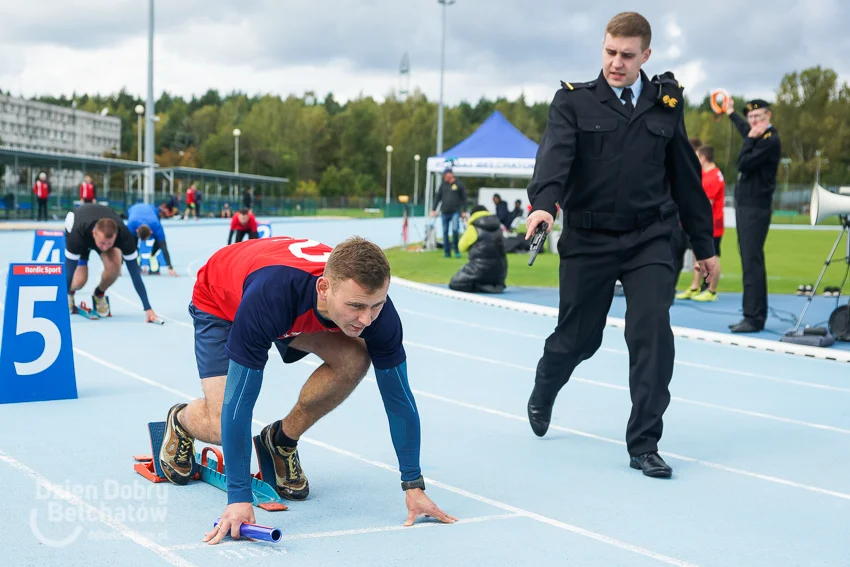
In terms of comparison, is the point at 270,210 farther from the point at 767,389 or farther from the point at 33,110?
the point at 33,110

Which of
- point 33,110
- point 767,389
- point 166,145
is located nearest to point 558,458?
point 767,389

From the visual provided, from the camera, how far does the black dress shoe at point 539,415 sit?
5852 millimetres

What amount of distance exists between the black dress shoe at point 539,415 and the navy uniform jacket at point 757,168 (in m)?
5.13

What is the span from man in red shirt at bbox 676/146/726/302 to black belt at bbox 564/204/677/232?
24.0ft

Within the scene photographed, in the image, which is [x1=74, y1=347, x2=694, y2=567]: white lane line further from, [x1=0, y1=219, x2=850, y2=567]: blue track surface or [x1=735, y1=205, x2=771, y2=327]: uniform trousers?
[x1=735, y1=205, x2=771, y2=327]: uniform trousers

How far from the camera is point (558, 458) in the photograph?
5.54m

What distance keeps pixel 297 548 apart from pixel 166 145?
405 ft

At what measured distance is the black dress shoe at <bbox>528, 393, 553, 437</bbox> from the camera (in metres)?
5.85

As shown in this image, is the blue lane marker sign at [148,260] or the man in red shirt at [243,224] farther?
the man in red shirt at [243,224]

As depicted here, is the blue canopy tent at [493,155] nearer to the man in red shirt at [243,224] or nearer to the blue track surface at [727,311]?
the man in red shirt at [243,224]

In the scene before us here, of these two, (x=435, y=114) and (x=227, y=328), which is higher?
(x=435, y=114)

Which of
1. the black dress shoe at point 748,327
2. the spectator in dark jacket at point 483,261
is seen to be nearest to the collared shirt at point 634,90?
the black dress shoe at point 748,327

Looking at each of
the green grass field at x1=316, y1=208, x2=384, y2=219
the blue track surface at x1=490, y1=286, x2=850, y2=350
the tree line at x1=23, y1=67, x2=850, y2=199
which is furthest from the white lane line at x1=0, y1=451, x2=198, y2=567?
the tree line at x1=23, y1=67, x2=850, y2=199

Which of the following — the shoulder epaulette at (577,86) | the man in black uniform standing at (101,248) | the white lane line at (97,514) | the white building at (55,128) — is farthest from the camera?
the white building at (55,128)
